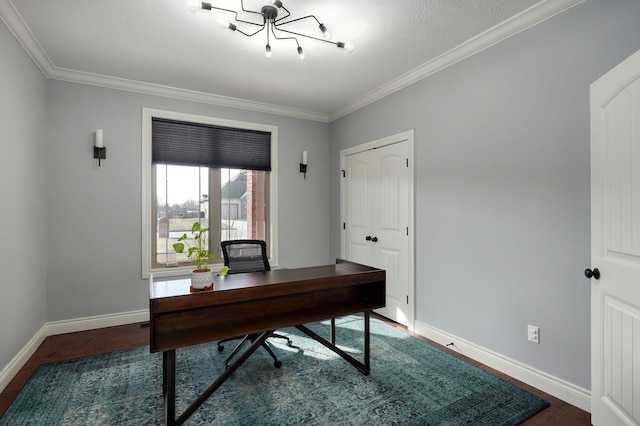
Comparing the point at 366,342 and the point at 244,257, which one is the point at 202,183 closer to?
the point at 244,257

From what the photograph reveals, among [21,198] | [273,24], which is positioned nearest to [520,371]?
[273,24]

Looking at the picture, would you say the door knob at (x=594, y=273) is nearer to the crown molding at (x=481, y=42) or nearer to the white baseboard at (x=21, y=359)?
the crown molding at (x=481, y=42)

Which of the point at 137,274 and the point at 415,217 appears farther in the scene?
the point at 137,274

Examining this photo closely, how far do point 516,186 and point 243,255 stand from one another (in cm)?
229

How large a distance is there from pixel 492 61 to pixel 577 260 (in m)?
1.61

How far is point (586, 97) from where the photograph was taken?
1.94 metres

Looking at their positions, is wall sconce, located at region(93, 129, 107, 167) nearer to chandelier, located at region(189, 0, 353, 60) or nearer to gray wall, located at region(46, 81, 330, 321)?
gray wall, located at region(46, 81, 330, 321)

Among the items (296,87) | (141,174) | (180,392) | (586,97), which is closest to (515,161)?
(586,97)

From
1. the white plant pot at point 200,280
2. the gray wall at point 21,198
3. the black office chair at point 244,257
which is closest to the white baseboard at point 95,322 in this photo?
the gray wall at point 21,198

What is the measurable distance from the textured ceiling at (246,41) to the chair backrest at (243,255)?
1.70m

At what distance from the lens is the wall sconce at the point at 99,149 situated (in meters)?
3.19

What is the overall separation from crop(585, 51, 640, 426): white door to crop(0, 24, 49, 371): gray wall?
3760 millimetres

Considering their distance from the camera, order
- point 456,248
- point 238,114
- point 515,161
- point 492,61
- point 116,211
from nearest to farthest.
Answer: point 515,161, point 492,61, point 456,248, point 116,211, point 238,114

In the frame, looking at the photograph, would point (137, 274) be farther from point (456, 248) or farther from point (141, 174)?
point (456, 248)
